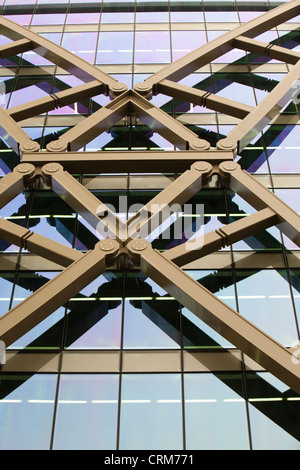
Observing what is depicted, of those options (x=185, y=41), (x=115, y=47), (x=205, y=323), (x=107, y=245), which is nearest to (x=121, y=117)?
(x=107, y=245)

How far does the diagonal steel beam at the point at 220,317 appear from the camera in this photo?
13.0 meters

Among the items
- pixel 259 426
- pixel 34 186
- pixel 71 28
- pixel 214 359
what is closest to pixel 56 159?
pixel 34 186

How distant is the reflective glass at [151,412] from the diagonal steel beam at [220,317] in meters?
2.13

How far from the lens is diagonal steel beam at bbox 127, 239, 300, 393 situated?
13.0 meters

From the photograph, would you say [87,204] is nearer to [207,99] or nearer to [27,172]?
[27,172]

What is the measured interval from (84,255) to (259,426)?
19.1ft

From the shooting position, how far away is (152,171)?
59.7 feet

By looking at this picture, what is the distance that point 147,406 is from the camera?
47.4 ft

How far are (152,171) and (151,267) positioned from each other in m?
4.47

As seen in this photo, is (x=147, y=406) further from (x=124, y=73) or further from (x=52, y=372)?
(x=124, y=73)

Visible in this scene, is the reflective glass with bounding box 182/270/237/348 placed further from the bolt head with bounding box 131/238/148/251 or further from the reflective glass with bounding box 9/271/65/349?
the reflective glass with bounding box 9/271/65/349

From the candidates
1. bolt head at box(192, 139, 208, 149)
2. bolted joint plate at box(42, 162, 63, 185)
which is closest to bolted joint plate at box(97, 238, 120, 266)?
bolted joint plate at box(42, 162, 63, 185)

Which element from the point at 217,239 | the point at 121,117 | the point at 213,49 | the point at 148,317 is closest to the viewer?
the point at 217,239

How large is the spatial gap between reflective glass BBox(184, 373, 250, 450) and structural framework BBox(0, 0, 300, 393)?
64.9 inches
